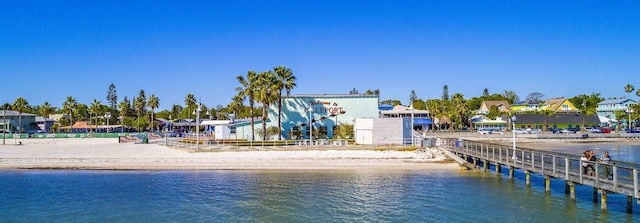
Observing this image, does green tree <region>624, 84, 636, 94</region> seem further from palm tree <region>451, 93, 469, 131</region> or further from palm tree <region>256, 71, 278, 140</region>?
palm tree <region>256, 71, 278, 140</region>

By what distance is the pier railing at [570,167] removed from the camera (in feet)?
59.0

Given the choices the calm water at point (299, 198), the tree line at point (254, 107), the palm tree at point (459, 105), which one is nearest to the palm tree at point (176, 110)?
the tree line at point (254, 107)

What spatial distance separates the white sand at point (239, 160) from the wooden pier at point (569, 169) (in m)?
5.96

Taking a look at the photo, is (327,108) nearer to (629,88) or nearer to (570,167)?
(570,167)

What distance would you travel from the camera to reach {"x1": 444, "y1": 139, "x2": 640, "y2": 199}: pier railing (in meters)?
18.0

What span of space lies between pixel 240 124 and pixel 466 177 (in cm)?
3260

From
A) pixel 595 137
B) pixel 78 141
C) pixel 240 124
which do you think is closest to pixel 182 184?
pixel 240 124

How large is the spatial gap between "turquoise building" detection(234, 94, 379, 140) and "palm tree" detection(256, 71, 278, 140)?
3798mm

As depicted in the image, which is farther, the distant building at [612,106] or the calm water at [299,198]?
the distant building at [612,106]

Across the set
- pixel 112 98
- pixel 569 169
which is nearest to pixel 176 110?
pixel 112 98

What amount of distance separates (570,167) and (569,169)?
104 millimetres

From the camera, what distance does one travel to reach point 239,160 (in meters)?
39.7

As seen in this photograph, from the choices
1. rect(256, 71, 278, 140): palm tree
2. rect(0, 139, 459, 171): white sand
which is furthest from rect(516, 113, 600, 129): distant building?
rect(0, 139, 459, 171): white sand

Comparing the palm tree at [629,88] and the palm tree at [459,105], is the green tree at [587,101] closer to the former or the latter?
the palm tree at [629,88]
